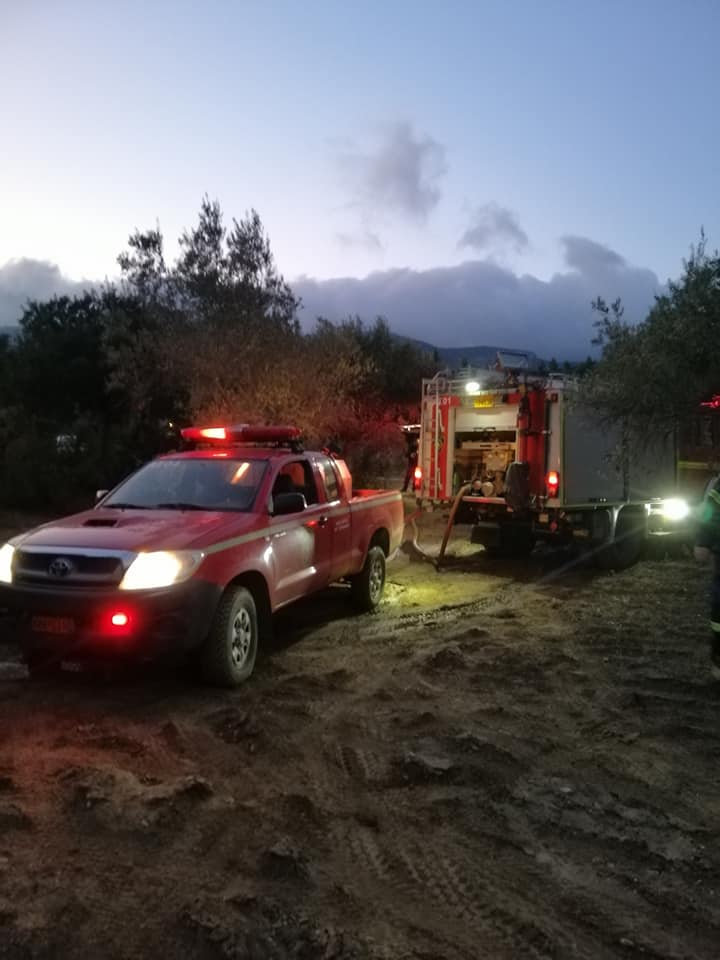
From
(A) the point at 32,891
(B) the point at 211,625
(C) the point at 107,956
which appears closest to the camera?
(C) the point at 107,956

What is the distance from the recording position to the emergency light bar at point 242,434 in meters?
8.15

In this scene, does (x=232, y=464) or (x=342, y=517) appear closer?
(x=232, y=464)

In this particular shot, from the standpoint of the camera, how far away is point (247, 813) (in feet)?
13.2

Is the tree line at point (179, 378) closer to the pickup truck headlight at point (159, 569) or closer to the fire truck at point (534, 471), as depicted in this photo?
the fire truck at point (534, 471)

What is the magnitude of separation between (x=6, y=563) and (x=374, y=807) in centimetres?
329

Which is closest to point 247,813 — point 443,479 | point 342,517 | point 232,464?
point 232,464

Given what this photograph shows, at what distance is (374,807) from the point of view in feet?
13.6

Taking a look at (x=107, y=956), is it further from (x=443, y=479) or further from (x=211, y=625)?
(x=443, y=479)

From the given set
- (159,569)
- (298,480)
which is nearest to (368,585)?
(298,480)

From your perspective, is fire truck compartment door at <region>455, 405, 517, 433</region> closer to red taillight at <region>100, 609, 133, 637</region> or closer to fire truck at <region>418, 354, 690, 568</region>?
fire truck at <region>418, 354, 690, 568</region>

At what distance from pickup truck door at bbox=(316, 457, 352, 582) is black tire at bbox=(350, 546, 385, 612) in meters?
0.48

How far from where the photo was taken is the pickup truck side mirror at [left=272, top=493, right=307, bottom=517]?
6719 millimetres

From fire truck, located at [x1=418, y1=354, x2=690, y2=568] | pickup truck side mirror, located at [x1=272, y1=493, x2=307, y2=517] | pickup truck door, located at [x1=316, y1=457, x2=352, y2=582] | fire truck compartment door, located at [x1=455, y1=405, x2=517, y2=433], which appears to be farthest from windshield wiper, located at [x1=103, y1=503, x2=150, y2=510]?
fire truck compartment door, located at [x1=455, y1=405, x2=517, y2=433]

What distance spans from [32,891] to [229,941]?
87 cm
